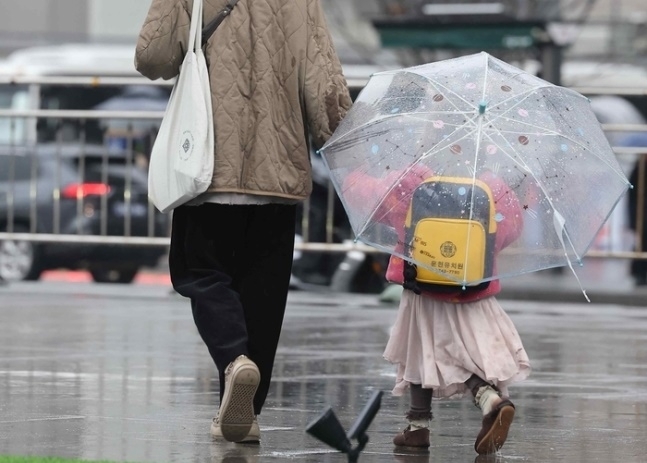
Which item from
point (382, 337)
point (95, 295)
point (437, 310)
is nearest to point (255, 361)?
point (437, 310)

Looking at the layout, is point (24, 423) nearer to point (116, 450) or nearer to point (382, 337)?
point (116, 450)

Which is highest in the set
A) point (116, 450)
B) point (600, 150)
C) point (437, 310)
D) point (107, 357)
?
point (600, 150)

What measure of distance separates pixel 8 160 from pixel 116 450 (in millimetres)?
10267

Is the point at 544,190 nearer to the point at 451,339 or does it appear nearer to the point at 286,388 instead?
the point at 451,339

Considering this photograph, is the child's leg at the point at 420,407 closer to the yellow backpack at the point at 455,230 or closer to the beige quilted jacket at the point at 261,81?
the yellow backpack at the point at 455,230

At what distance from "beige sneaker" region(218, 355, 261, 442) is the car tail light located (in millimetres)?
9687

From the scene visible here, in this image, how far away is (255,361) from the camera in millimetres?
5730

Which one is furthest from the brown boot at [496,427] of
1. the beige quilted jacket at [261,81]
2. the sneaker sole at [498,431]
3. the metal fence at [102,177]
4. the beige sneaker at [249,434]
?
the metal fence at [102,177]

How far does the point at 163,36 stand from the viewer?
216 inches

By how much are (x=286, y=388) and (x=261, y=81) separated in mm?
2032

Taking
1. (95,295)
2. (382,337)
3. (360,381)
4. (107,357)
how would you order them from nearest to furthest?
(360,381)
(107,357)
(382,337)
(95,295)

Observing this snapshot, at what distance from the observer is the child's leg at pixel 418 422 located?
18.0 ft

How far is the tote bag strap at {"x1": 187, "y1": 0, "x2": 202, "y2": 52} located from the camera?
5492mm

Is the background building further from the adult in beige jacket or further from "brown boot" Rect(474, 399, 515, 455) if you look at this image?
"brown boot" Rect(474, 399, 515, 455)
